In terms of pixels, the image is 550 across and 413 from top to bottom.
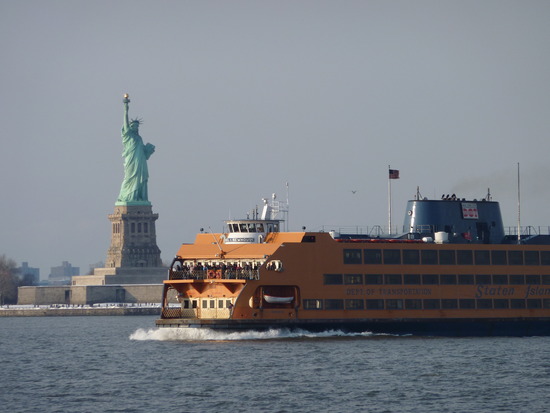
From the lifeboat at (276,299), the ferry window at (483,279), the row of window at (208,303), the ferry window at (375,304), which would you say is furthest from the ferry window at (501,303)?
the row of window at (208,303)

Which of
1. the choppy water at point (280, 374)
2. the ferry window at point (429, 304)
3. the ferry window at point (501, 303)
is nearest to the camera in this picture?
the choppy water at point (280, 374)

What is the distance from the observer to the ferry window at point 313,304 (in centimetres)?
6650

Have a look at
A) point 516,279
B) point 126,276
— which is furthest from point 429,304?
point 126,276

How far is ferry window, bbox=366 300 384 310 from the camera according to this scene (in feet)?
224

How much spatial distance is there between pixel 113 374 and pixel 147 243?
11394 centimetres

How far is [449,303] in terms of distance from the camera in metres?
70.5

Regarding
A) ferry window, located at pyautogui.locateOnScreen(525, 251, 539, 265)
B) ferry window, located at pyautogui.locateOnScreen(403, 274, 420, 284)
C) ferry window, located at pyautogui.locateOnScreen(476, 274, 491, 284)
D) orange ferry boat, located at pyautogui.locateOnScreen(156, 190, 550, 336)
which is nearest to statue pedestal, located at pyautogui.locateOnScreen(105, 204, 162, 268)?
orange ferry boat, located at pyautogui.locateOnScreen(156, 190, 550, 336)

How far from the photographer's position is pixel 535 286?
7344cm

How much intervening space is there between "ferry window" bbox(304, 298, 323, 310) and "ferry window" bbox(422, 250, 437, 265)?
666 centimetres

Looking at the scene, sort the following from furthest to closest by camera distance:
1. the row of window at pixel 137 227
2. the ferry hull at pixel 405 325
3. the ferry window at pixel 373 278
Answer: the row of window at pixel 137 227
the ferry window at pixel 373 278
the ferry hull at pixel 405 325

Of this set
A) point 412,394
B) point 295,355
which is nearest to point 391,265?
point 295,355

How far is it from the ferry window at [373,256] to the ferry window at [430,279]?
2.90 metres

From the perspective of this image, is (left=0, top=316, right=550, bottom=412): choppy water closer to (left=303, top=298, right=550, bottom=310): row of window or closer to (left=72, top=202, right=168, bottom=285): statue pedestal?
(left=303, top=298, right=550, bottom=310): row of window

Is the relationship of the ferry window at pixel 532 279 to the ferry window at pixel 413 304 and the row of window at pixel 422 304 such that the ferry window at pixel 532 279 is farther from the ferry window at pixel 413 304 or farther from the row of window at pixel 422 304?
the ferry window at pixel 413 304
